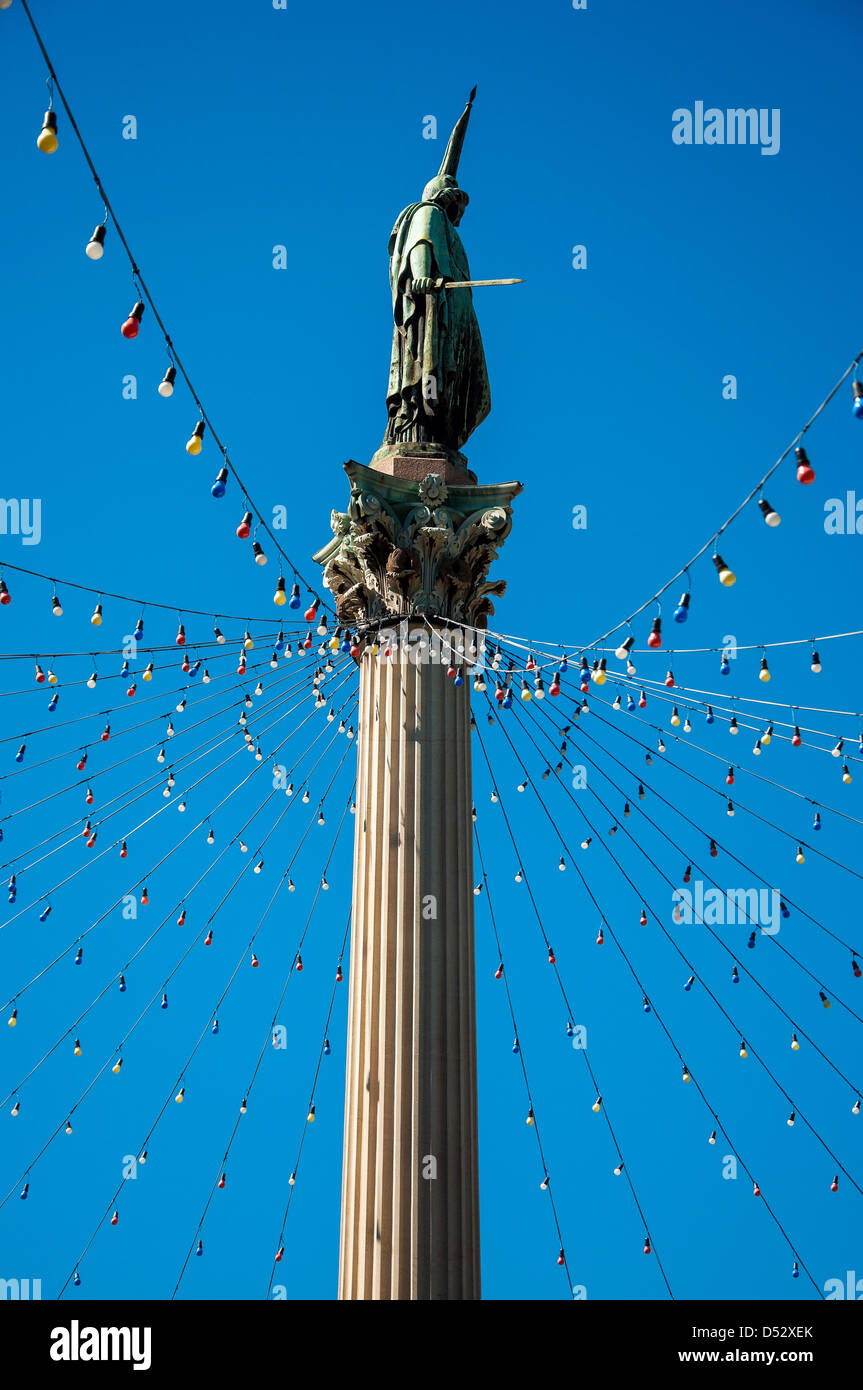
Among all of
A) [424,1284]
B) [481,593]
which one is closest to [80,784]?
[481,593]

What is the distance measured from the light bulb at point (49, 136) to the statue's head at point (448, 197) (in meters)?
9.28

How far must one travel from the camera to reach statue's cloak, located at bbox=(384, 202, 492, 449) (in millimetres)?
15281

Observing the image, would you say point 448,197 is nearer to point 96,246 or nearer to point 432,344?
point 432,344

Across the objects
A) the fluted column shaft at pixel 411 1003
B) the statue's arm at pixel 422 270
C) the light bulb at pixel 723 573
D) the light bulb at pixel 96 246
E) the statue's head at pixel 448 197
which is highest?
the statue's head at pixel 448 197

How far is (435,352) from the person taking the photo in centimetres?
1533

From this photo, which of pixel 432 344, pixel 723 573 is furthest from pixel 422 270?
pixel 723 573

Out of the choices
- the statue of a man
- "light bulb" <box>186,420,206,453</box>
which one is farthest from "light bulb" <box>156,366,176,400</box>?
the statue of a man

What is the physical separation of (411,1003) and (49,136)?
7635 mm

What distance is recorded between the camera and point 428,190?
1650cm

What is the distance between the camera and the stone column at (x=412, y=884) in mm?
11688

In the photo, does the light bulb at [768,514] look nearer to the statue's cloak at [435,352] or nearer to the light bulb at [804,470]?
the light bulb at [804,470]

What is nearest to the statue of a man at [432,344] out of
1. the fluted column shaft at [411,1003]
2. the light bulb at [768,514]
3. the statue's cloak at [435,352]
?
the statue's cloak at [435,352]

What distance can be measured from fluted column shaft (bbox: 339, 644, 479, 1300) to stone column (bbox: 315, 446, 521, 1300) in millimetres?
13
